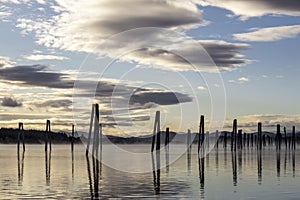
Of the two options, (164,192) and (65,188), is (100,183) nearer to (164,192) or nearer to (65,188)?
(65,188)

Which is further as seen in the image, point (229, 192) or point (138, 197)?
point (229, 192)

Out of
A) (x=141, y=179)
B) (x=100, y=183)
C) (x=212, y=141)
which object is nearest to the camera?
(x=100, y=183)

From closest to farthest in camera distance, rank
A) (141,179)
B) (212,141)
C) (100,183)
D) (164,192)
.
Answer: (164,192), (100,183), (141,179), (212,141)

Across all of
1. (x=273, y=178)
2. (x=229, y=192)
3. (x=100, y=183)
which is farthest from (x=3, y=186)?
(x=273, y=178)

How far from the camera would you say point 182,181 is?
129ft

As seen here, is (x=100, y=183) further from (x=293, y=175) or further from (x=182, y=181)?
(x=293, y=175)

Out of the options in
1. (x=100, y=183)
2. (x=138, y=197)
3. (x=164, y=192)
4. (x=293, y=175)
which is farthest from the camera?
(x=293, y=175)

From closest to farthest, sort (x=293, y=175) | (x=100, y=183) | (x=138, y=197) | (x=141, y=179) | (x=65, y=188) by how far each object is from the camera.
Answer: (x=138, y=197), (x=65, y=188), (x=100, y=183), (x=141, y=179), (x=293, y=175)

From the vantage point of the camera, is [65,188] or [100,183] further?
[100,183]

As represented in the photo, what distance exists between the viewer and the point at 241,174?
46.0 metres

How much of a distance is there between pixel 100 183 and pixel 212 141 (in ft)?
472

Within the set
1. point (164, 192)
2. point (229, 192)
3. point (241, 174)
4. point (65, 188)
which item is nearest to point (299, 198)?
point (229, 192)

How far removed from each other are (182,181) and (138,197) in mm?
9979

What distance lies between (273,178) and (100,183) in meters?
12.5
